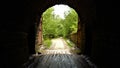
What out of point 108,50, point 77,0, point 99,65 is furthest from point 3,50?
point 77,0

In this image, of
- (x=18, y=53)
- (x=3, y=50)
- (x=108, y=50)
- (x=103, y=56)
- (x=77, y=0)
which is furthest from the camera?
(x=77, y=0)

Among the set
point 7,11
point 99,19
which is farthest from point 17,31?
point 99,19

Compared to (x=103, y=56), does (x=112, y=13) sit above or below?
above

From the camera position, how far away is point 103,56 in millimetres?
9078

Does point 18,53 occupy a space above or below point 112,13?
below

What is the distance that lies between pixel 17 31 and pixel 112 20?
400cm

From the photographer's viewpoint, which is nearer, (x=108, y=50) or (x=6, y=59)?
(x=6, y=59)

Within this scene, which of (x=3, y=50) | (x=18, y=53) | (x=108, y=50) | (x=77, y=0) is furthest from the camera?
(x=77, y=0)

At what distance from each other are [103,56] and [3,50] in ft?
12.9

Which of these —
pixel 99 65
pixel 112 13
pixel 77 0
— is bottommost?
pixel 99 65

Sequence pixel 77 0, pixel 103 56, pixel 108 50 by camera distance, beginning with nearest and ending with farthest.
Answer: pixel 108 50, pixel 103 56, pixel 77 0

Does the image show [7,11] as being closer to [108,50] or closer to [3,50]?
[3,50]

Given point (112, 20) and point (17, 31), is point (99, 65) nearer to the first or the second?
point (112, 20)

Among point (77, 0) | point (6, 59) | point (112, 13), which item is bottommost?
point (6, 59)
